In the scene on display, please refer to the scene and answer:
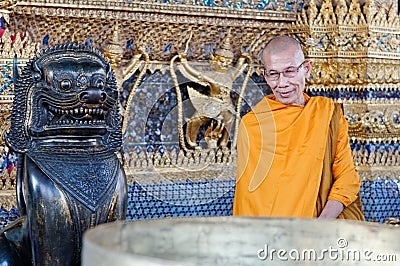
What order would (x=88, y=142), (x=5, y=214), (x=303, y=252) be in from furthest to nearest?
(x=5, y=214) → (x=88, y=142) → (x=303, y=252)

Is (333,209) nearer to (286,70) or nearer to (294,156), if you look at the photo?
(294,156)

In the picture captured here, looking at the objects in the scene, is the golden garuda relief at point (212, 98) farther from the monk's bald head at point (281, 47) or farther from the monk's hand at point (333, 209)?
the monk's hand at point (333, 209)

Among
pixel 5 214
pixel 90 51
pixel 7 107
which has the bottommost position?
pixel 5 214

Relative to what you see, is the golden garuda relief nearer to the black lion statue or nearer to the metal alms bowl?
the black lion statue

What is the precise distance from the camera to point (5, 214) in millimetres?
4113

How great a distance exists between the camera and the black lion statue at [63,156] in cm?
217

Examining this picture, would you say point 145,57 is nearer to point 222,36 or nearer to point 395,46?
point 222,36

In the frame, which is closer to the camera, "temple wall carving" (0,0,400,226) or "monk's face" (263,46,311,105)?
"monk's face" (263,46,311,105)

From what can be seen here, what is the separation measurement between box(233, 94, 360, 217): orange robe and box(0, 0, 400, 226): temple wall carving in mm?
1160

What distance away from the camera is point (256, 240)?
32.9 inches

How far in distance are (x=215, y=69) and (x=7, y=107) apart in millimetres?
1403

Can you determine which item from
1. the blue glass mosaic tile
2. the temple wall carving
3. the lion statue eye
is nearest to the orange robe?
the blue glass mosaic tile

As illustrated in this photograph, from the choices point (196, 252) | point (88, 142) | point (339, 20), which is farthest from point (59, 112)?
point (339, 20)

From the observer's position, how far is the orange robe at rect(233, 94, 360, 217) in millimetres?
3498
